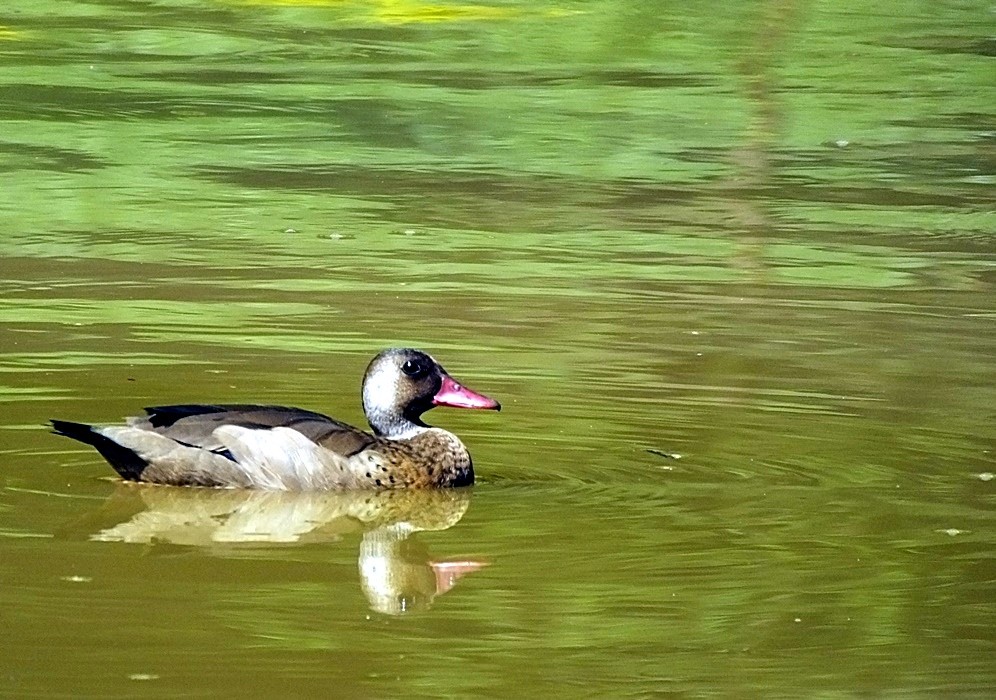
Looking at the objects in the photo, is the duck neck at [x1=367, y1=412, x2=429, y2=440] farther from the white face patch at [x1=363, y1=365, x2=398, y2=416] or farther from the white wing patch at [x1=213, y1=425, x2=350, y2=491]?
the white wing patch at [x1=213, y1=425, x2=350, y2=491]

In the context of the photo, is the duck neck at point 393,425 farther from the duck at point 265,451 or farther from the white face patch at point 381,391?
the duck at point 265,451

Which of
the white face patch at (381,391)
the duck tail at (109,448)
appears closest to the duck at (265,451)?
the duck tail at (109,448)

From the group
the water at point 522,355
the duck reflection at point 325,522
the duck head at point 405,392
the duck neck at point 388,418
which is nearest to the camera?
the water at point 522,355

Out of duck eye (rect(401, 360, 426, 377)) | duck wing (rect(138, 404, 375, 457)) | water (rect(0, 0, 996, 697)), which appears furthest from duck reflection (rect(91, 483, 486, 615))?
duck eye (rect(401, 360, 426, 377))

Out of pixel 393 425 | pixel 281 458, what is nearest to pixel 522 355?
pixel 393 425

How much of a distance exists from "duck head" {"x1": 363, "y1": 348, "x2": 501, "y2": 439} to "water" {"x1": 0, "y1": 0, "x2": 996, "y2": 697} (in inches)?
15.3

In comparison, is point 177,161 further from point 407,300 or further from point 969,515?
point 969,515

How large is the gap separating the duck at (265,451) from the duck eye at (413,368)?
9.7 inches

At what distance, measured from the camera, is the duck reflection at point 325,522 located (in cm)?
791

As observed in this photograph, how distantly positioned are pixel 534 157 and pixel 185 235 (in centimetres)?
463

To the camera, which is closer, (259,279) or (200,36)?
(259,279)

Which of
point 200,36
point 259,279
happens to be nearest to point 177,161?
point 259,279

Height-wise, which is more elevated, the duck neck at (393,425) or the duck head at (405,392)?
the duck head at (405,392)

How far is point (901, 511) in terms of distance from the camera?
882 cm
